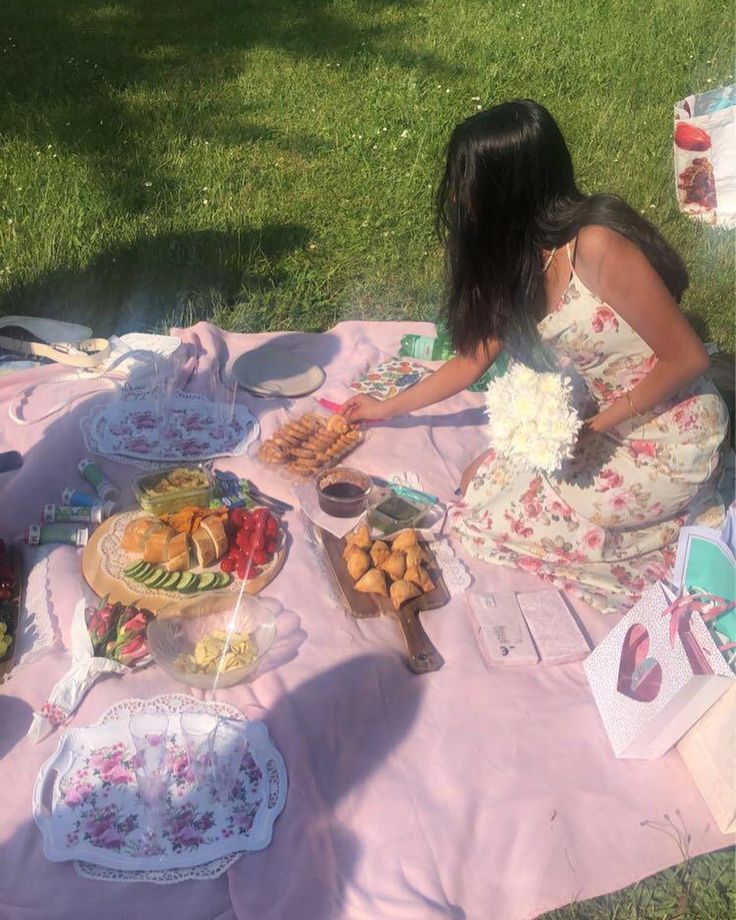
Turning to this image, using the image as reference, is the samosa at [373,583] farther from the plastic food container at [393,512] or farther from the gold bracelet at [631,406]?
the gold bracelet at [631,406]

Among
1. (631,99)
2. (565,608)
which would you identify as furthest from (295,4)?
(565,608)

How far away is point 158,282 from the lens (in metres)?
4.45

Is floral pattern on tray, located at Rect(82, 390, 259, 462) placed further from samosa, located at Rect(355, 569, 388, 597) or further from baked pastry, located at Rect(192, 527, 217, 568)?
samosa, located at Rect(355, 569, 388, 597)

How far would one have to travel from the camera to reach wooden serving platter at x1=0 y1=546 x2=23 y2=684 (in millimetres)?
2426

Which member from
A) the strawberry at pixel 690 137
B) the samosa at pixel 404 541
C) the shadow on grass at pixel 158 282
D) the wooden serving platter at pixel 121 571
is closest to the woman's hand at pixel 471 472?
the samosa at pixel 404 541

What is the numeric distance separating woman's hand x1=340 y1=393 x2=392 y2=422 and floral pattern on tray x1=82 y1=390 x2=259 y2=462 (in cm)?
43

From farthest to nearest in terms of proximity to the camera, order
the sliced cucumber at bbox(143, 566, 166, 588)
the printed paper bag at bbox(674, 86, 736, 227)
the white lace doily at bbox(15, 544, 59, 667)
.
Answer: the printed paper bag at bbox(674, 86, 736, 227) → the sliced cucumber at bbox(143, 566, 166, 588) → the white lace doily at bbox(15, 544, 59, 667)

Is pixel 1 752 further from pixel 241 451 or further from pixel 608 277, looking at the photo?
pixel 608 277

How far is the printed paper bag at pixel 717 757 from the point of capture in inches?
85.9

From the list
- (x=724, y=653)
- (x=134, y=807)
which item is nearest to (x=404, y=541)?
(x=724, y=653)

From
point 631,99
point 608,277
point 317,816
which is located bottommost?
point 317,816

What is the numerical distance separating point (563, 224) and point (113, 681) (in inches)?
76.4

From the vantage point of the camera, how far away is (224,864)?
6.74ft

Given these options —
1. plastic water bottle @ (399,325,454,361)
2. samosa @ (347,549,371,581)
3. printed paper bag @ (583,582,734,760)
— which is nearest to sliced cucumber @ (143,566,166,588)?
samosa @ (347,549,371,581)
